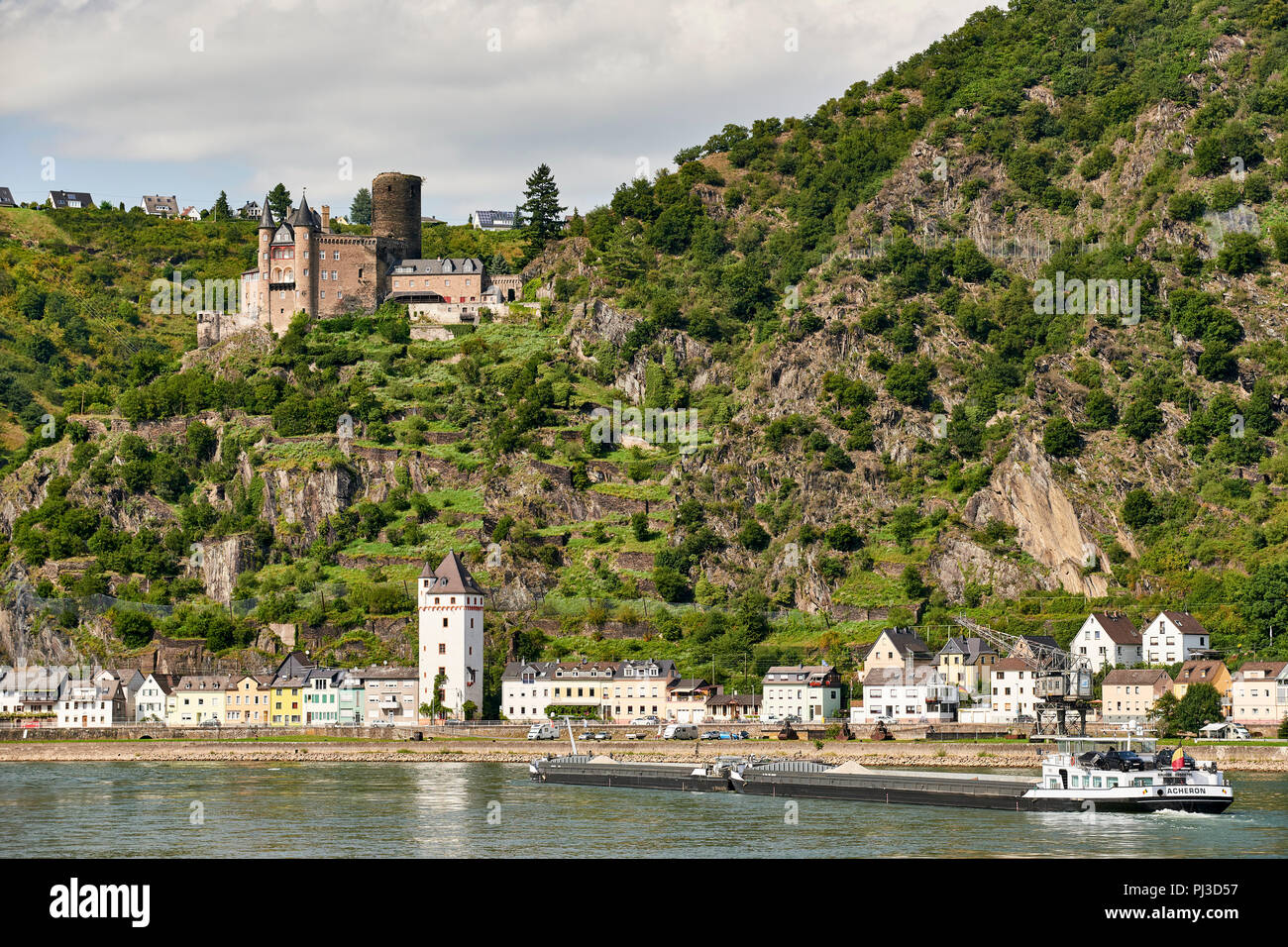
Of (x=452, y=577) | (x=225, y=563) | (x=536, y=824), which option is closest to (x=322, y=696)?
(x=452, y=577)

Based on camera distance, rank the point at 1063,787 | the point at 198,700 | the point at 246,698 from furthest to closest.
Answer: the point at 198,700
the point at 246,698
the point at 1063,787

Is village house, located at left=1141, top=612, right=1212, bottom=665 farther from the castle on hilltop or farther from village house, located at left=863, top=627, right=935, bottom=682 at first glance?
the castle on hilltop

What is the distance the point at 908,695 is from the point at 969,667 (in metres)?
4.50

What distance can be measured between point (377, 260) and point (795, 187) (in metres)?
44.8

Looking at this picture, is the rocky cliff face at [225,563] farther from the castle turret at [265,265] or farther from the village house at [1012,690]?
the village house at [1012,690]

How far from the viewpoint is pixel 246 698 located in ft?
377

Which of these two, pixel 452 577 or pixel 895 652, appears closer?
pixel 895 652

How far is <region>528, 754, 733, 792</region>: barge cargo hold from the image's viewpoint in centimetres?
7712

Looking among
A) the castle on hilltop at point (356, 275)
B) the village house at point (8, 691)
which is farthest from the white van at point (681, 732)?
the castle on hilltop at point (356, 275)

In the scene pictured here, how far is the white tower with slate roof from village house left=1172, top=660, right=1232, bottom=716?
1728 inches

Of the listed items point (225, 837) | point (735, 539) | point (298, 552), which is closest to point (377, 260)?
point (298, 552)
